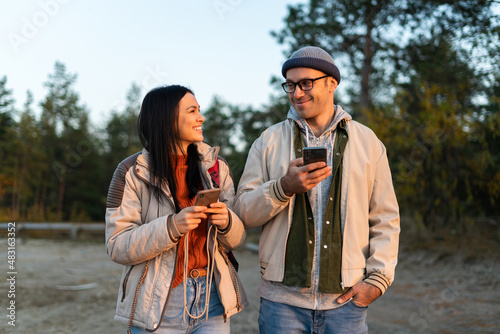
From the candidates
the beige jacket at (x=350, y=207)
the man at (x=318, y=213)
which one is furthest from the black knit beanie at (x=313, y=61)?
the beige jacket at (x=350, y=207)

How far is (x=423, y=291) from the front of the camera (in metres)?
7.05

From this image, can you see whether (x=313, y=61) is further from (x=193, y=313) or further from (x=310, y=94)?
(x=193, y=313)

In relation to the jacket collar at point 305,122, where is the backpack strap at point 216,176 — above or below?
below

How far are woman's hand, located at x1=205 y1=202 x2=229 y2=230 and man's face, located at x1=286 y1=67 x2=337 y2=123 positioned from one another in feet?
2.33

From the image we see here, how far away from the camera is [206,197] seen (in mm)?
2094

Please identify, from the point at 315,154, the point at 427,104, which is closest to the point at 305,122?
the point at 315,154

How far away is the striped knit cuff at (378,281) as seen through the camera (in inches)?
85.6

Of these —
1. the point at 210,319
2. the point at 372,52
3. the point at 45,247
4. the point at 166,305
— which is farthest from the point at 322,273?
the point at 45,247

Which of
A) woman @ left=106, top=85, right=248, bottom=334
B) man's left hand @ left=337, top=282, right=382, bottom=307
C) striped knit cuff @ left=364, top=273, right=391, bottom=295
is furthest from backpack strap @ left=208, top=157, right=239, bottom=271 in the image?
striped knit cuff @ left=364, top=273, right=391, bottom=295

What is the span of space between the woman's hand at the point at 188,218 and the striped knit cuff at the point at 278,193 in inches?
14.1

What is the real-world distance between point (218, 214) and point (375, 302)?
16.9ft

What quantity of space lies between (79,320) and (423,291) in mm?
5425

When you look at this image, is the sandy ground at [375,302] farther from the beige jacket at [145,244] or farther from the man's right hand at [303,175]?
the man's right hand at [303,175]

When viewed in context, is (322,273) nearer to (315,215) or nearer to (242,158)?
(315,215)
